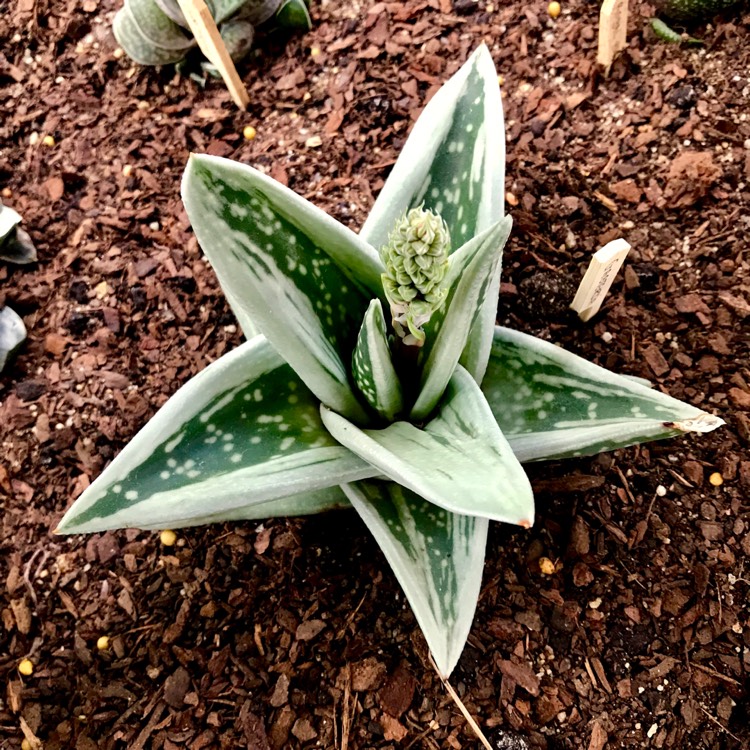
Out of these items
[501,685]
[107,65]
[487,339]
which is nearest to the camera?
[487,339]

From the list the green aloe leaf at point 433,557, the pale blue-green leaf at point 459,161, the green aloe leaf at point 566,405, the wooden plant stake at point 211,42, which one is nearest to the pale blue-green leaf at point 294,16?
the wooden plant stake at point 211,42

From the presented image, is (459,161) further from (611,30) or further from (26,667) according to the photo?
(26,667)

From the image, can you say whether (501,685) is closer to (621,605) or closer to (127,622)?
(621,605)

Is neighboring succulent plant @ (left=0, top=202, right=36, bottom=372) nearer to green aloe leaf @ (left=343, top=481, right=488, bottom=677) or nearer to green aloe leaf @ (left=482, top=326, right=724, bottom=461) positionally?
green aloe leaf @ (left=343, top=481, right=488, bottom=677)

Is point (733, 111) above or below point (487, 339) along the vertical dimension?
below

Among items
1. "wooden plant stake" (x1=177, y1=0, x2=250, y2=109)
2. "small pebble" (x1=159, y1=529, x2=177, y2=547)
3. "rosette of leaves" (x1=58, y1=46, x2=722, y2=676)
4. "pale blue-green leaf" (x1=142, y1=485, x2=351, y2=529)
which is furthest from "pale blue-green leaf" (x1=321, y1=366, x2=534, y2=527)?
"wooden plant stake" (x1=177, y1=0, x2=250, y2=109)

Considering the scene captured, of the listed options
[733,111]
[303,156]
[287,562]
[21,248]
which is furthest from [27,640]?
[733,111]
